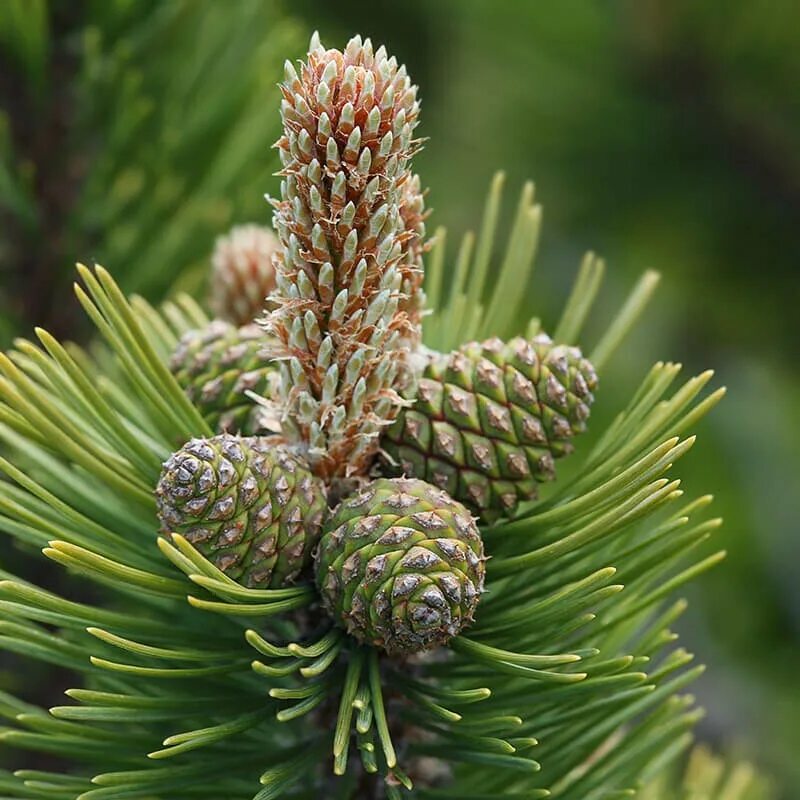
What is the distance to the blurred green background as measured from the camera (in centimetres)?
132

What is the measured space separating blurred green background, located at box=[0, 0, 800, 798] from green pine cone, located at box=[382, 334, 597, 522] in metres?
0.54

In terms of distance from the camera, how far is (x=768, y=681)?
2350mm

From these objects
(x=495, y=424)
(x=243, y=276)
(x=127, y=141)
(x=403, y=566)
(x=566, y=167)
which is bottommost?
(x=403, y=566)

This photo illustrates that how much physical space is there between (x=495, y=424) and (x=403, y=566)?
0.49ft

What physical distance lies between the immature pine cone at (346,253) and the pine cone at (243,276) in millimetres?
231

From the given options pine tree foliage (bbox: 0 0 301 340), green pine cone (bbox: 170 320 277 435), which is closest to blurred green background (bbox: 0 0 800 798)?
pine tree foliage (bbox: 0 0 301 340)

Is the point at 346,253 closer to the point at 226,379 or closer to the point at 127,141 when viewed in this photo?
the point at 226,379

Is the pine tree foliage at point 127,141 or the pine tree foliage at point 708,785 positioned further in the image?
the pine tree foliage at point 127,141

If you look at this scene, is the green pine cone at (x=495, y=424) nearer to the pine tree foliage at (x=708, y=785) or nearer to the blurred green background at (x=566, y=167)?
the pine tree foliage at (x=708, y=785)

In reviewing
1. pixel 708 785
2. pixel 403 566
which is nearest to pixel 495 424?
pixel 403 566

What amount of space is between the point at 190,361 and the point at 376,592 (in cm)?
28

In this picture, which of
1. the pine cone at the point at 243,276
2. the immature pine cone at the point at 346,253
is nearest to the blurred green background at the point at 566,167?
the pine cone at the point at 243,276

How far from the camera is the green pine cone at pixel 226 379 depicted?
0.93 meters

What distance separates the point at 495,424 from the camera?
0.86 m
